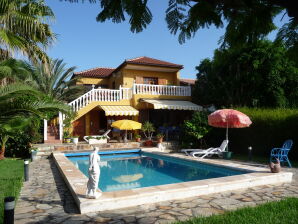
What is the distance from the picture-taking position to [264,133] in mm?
17422

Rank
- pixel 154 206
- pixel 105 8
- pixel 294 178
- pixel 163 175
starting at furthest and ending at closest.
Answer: pixel 163 175 < pixel 294 178 < pixel 154 206 < pixel 105 8

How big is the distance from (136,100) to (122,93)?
1642mm

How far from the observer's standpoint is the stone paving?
6.07m

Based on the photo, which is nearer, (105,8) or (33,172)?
(105,8)

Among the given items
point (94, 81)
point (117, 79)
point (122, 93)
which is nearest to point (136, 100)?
point (122, 93)

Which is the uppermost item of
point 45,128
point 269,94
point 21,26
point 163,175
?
point 21,26

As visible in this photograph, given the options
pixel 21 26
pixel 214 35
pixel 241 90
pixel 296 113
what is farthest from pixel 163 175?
pixel 241 90

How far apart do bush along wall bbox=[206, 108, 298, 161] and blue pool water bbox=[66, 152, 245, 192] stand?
562 centimetres

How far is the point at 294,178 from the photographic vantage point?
10266 millimetres

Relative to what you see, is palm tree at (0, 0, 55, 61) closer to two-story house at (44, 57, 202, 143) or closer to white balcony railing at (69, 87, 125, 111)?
white balcony railing at (69, 87, 125, 111)

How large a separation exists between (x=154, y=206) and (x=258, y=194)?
11.7 ft

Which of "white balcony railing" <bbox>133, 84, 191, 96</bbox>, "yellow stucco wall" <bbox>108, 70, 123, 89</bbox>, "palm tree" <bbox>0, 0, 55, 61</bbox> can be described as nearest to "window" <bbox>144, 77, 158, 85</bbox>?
"white balcony railing" <bbox>133, 84, 191, 96</bbox>

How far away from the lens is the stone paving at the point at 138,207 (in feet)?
19.9

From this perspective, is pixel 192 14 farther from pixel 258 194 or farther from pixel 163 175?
pixel 163 175
